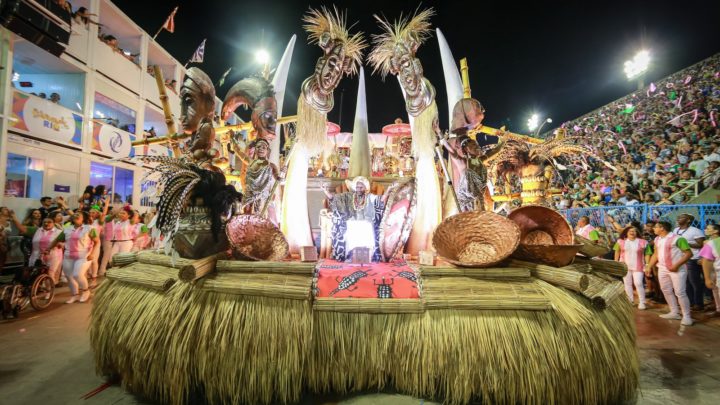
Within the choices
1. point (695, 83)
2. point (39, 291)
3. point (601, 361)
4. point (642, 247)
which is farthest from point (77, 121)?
point (695, 83)

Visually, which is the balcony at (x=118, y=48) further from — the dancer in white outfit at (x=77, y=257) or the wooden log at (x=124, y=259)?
the wooden log at (x=124, y=259)

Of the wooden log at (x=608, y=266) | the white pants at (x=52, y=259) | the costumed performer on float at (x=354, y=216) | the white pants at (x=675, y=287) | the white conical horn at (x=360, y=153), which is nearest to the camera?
the wooden log at (x=608, y=266)

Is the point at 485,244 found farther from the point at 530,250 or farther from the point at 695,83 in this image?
the point at 695,83

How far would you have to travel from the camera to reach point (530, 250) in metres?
2.67

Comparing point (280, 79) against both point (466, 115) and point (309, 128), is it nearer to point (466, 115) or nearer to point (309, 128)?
point (309, 128)

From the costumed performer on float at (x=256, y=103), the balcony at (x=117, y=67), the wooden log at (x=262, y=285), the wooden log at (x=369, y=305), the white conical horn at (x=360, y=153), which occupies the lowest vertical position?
the wooden log at (x=369, y=305)

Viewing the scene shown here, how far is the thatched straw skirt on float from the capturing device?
2.26m

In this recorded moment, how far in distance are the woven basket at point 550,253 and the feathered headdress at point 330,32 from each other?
3.02 m

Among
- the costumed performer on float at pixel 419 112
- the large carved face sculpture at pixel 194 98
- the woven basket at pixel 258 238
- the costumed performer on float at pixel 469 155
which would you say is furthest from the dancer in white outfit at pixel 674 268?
the large carved face sculpture at pixel 194 98

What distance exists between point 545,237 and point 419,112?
80.5 inches

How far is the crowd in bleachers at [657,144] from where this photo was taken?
938cm

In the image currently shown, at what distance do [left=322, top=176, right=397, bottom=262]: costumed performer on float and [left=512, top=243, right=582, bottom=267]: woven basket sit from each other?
57.4 inches

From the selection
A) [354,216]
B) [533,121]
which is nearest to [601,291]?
[354,216]

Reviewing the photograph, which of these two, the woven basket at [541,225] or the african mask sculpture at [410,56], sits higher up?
the african mask sculpture at [410,56]
